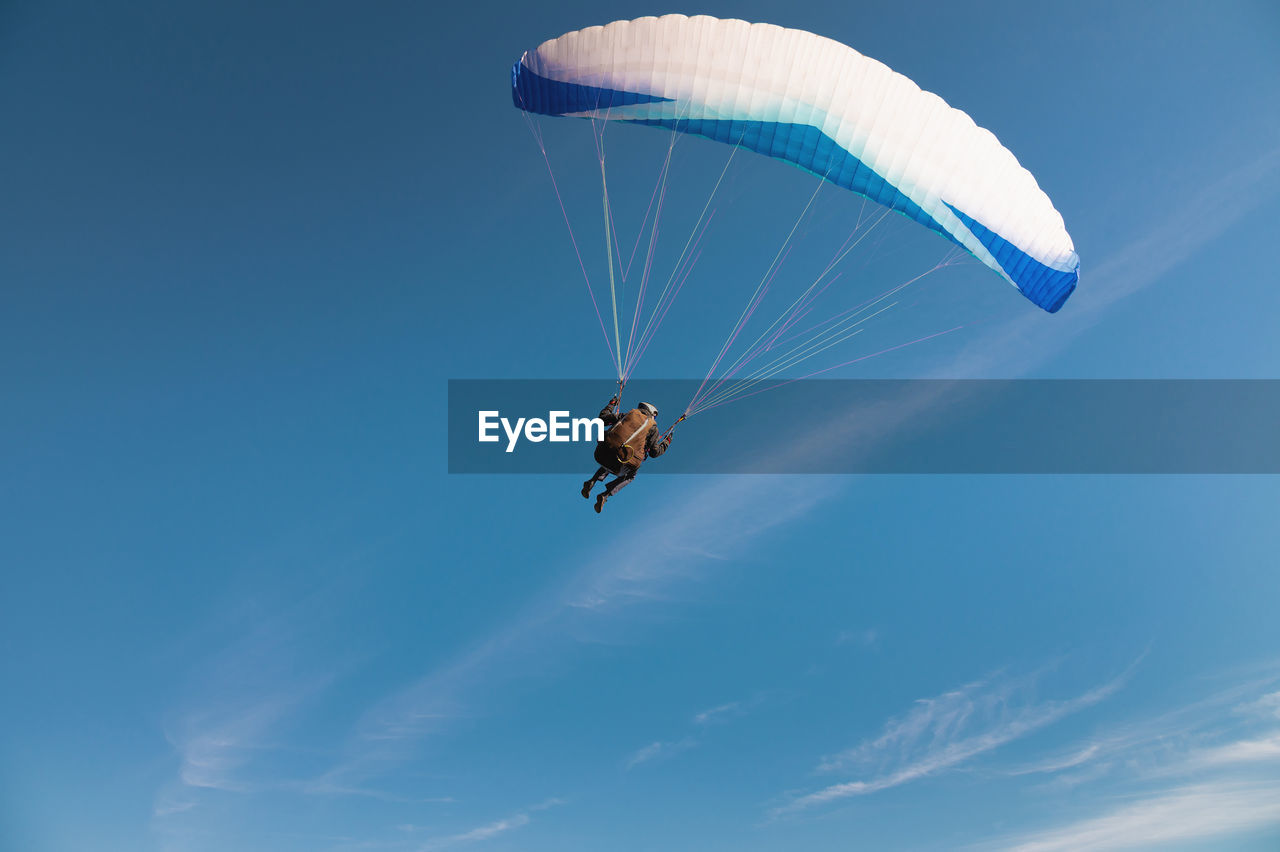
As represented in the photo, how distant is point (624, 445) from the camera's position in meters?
12.3

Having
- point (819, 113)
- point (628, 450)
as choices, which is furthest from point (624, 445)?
point (819, 113)

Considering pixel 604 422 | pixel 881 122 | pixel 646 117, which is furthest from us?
pixel 646 117

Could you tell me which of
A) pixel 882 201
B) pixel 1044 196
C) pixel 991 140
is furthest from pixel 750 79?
pixel 1044 196

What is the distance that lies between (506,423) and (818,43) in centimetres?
947

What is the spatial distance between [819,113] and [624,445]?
7346 mm

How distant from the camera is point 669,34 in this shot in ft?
45.8

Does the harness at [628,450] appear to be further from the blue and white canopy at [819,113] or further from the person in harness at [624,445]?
the blue and white canopy at [819,113]

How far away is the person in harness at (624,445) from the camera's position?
12.4 m

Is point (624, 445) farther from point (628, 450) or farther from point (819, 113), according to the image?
point (819, 113)

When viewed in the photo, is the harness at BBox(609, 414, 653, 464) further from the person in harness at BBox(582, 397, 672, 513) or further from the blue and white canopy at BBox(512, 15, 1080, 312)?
the blue and white canopy at BBox(512, 15, 1080, 312)

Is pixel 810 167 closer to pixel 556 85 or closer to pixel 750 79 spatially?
pixel 750 79

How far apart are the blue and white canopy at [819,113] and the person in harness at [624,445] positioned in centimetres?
607

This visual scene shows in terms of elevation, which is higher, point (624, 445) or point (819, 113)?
point (819, 113)

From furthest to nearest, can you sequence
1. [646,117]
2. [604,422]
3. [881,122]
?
1. [646,117]
2. [881,122]
3. [604,422]
